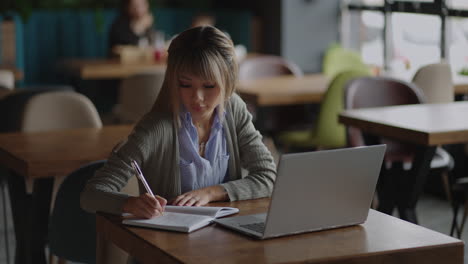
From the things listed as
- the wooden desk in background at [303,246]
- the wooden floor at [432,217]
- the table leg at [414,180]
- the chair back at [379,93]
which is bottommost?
the wooden floor at [432,217]

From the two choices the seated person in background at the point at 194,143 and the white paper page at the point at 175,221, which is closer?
the white paper page at the point at 175,221

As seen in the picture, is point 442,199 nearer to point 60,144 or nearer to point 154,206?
point 60,144

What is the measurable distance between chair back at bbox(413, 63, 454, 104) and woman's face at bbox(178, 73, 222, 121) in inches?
118

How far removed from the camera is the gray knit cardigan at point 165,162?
2256 millimetres

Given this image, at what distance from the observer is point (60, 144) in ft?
11.0

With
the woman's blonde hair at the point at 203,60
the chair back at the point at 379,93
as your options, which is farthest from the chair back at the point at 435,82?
the woman's blonde hair at the point at 203,60

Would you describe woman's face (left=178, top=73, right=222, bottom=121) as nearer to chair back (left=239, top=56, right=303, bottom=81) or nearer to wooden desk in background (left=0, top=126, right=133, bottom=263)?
wooden desk in background (left=0, top=126, right=133, bottom=263)

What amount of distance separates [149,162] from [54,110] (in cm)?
167

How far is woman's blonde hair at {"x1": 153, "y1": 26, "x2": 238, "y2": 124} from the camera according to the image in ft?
7.47

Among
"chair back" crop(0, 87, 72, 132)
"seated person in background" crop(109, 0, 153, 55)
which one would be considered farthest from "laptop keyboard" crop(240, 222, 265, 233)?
"seated person in background" crop(109, 0, 153, 55)

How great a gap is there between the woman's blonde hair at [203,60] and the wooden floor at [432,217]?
226 cm

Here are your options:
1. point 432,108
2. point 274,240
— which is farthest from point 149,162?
point 432,108

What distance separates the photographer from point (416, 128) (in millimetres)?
3570

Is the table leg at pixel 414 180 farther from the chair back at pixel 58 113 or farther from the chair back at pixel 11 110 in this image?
the chair back at pixel 11 110
